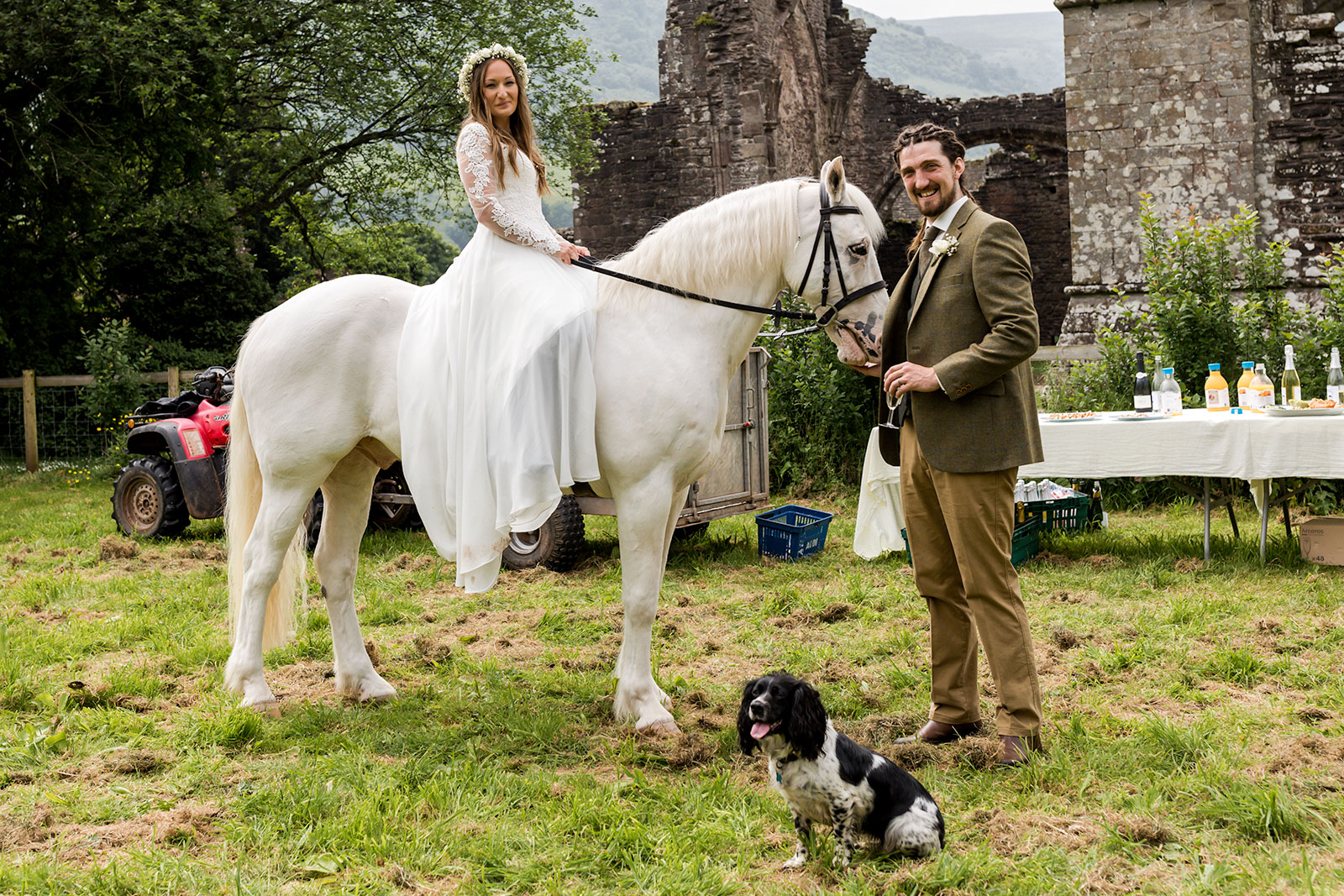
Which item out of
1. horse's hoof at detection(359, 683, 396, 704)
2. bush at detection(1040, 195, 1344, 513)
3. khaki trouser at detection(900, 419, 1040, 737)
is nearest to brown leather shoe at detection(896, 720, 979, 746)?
khaki trouser at detection(900, 419, 1040, 737)

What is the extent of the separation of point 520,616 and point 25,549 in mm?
4769

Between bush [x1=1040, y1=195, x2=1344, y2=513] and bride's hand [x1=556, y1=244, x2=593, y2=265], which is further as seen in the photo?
bush [x1=1040, y1=195, x2=1344, y2=513]

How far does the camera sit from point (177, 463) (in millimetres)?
8125

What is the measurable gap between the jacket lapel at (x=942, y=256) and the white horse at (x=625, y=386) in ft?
0.88

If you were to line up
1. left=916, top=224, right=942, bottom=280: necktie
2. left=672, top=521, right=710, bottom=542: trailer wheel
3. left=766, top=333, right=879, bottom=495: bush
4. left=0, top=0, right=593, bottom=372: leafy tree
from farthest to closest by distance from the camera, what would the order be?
1. left=0, top=0, right=593, bottom=372: leafy tree
2. left=766, top=333, right=879, bottom=495: bush
3. left=672, top=521, right=710, bottom=542: trailer wheel
4. left=916, top=224, right=942, bottom=280: necktie

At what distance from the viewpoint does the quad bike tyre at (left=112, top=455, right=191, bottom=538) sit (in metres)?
8.34

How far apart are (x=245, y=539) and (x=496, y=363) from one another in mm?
1575

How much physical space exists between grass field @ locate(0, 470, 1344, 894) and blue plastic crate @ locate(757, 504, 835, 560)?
0.57 m

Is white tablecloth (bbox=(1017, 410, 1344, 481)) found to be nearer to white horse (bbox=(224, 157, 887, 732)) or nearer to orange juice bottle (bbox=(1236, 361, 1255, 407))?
orange juice bottle (bbox=(1236, 361, 1255, 407))

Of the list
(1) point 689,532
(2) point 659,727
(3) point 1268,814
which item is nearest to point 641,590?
(2) point 659,727

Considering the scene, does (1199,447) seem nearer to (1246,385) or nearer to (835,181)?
(1246,385)

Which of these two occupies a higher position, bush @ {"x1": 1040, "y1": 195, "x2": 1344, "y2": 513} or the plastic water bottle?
bush @ {"x1": 1040, "y1": 195, "x2": 1344, "y2": 513}

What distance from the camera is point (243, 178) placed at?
17156mm

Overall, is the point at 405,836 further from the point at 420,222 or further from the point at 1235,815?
→ the point at 420,222
